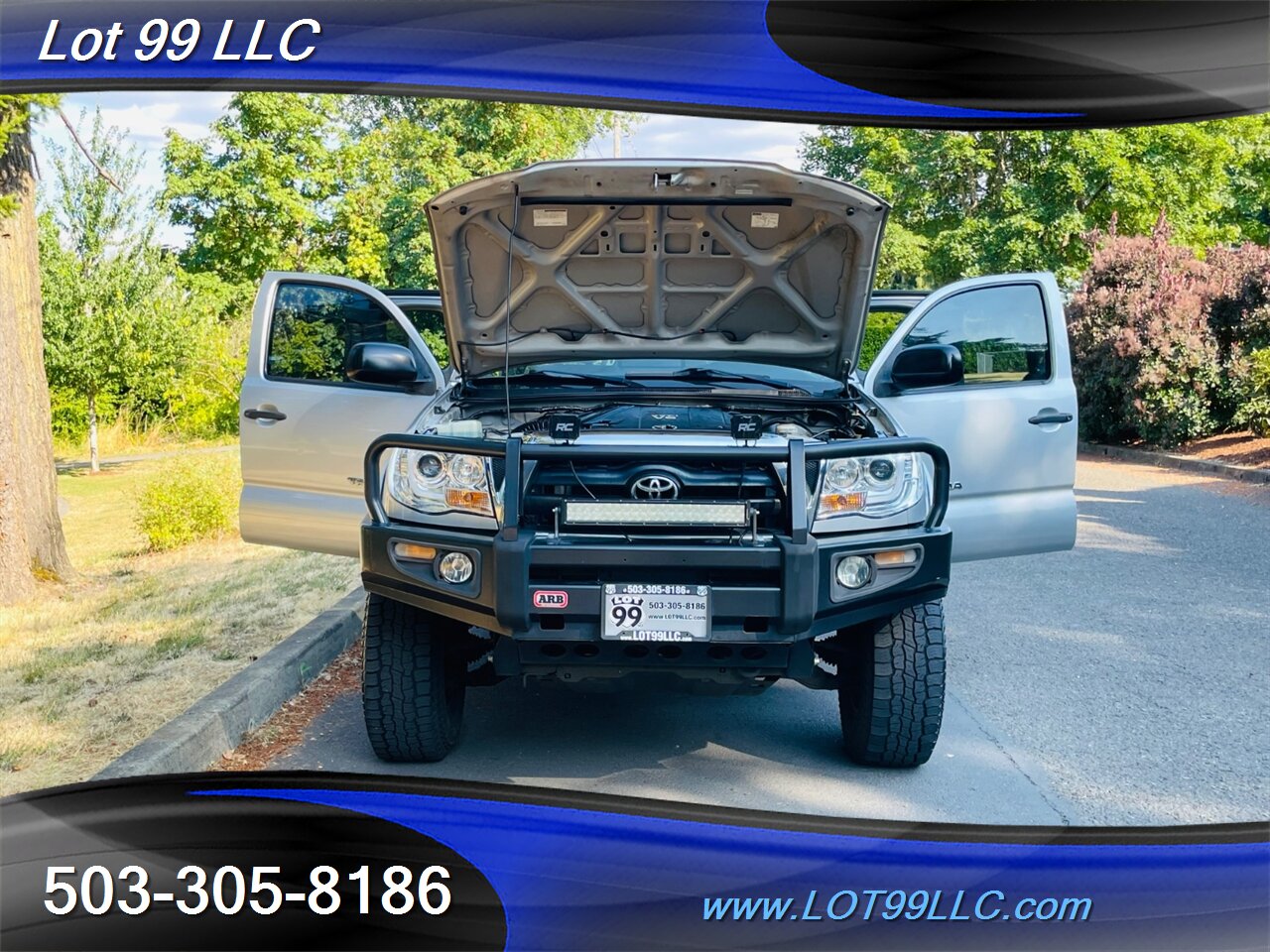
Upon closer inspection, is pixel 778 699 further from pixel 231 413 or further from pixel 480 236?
pixel 231 413

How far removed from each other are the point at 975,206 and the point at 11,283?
75.1 ft

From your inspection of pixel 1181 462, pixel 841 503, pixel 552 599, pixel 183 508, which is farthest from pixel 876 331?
pixel 552 599

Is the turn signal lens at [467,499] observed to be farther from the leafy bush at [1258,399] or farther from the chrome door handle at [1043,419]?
the leafy bush at [1258,399]

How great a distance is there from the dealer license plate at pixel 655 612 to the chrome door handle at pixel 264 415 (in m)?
2.77

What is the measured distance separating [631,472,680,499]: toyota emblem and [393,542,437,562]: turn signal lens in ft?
2.45

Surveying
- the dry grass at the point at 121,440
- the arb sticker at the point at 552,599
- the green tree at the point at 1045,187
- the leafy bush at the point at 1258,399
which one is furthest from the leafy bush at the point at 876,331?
the dry grass at the point at 121,440

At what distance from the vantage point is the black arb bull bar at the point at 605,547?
4109 mm

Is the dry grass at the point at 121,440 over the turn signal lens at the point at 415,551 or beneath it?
beneath

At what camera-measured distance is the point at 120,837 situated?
3895mm

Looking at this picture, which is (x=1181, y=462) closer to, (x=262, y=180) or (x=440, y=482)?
(x=440, y=482)

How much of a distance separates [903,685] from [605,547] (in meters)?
1.33

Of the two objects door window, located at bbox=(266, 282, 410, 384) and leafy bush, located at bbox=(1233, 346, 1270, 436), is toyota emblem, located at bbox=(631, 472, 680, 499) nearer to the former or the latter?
door window, located at bbox=(266, 282, 410, 384)

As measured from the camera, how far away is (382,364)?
5.61m

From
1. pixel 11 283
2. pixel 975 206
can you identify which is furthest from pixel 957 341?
pixel 975 206
